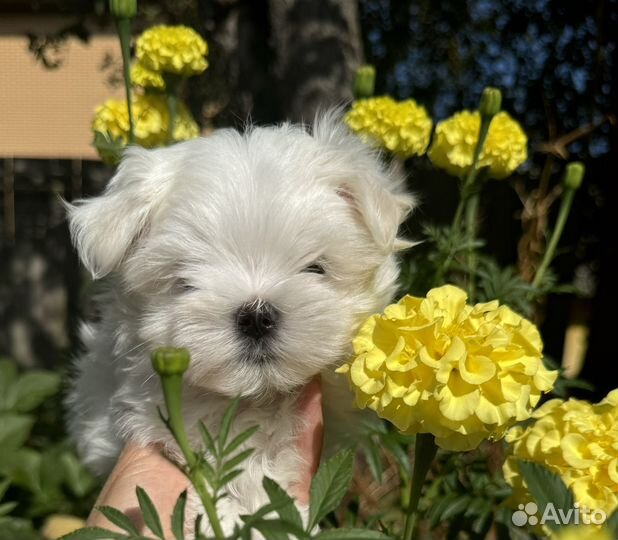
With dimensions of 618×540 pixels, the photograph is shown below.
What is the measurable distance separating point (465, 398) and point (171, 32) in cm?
161

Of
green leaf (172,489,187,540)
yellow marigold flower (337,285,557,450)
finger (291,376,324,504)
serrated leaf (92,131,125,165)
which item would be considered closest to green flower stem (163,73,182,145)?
serrated leaf (92,131,125,165)

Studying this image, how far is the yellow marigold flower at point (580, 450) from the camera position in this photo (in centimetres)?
117

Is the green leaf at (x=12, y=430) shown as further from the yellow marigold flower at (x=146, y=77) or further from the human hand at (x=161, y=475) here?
the yellow marigold flower at (x=146, y=77)

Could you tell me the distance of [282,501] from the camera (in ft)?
3.13

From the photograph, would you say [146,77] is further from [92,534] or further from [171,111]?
[92,534]

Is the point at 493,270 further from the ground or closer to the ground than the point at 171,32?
closer to the ground

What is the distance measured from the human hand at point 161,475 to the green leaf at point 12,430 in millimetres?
286

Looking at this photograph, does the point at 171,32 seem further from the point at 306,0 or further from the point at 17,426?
the point at 306,0

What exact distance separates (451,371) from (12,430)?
1.39 m

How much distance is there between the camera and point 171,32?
2275mm

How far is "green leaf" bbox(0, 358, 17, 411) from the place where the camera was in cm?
232

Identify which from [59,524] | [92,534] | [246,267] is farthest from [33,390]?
[92,534]

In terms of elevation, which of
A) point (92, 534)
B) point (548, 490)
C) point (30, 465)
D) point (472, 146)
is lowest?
point (30, 465)

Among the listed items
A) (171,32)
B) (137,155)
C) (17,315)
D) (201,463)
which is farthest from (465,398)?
(17,315)
